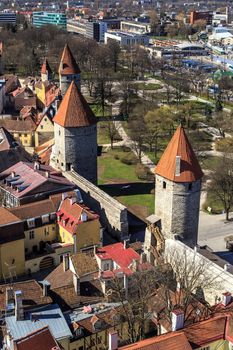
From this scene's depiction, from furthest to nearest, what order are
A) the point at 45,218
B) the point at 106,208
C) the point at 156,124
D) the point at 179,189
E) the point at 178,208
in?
the point at 156,124
the point at 106,208
the point at 45,218
the point at 178,208
the point at 179,189

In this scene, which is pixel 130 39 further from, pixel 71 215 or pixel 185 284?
pixel 185 284

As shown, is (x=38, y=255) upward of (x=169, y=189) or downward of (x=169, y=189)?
downward

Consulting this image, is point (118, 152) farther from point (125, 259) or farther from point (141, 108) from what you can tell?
point (125, 259)

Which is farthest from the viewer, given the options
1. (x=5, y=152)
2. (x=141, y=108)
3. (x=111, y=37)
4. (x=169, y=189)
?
(x=111, y=37)

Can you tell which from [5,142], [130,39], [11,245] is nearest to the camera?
[11,245]

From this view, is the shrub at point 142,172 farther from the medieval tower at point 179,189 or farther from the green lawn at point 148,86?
the green lawn at point 148,86

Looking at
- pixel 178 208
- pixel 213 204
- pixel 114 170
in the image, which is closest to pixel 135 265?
pixel 178 208

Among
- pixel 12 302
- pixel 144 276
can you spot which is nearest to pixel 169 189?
pixel 144 276
